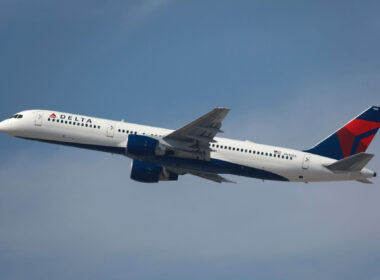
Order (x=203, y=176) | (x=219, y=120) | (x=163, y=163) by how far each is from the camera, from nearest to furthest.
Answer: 1. (x=219, y=120)
2. (x=163, y=163)
3. (x=203, y=176)

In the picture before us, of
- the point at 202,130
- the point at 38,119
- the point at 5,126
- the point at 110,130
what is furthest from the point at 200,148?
the point at 5,126

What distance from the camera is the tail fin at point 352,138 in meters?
64.6

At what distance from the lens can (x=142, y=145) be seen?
198 feet

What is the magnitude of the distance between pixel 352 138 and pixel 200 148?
15.8m

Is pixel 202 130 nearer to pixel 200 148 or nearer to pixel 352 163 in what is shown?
pixel 200 148

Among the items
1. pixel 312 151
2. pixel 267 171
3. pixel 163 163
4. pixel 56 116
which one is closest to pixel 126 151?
pixel 163 163

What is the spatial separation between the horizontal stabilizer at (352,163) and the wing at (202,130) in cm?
1188

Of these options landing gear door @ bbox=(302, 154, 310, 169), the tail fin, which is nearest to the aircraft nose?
landing gear door @ bbox=(302, 154, 310, 169)

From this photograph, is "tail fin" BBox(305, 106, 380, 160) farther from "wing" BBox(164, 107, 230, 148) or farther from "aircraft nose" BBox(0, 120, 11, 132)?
"aircraft nose" BBox(0, 120, 11, 132)

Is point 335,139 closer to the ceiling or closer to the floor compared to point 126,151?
closer to the ceiling

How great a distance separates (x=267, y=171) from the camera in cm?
6288

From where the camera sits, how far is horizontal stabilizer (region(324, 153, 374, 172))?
58956 millimetres

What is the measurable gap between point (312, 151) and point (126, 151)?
61.8ft

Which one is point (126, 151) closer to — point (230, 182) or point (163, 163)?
point (163, 163)
